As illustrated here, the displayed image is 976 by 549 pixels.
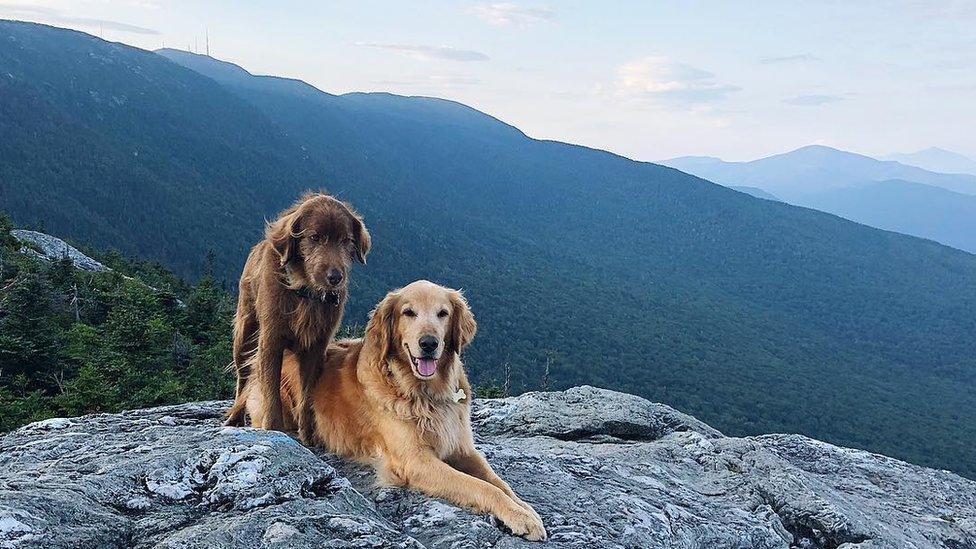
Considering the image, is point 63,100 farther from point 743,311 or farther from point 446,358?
point 446,358

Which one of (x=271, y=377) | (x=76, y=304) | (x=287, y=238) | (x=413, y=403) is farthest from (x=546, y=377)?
(x=287, y=238)

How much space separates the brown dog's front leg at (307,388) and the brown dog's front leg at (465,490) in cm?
92

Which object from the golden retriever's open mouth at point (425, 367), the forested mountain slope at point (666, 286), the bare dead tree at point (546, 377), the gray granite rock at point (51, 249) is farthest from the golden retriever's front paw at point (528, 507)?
the forested mountain slope at point (666, 286)

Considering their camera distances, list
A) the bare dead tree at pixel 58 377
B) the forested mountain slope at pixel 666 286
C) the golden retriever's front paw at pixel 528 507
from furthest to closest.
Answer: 1. the forested mountain slope at pixel 666 286
2. the bare dead tree at pixel 58 377
3. the golden retriever's front paw at pixel 528 507

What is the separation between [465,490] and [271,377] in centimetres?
181

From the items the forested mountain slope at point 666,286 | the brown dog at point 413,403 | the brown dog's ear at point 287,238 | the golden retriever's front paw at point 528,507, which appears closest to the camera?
the golden retriever's front paw at point 528,507

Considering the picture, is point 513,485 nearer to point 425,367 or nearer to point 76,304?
point 425,367

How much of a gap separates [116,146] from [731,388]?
473 feet

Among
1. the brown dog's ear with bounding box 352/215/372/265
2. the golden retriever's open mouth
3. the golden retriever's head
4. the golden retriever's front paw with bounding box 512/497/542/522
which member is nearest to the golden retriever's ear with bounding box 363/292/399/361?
the golden retriever's head

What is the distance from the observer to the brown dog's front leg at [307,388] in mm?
5035

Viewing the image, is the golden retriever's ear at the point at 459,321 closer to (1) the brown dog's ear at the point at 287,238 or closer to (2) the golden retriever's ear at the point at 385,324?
(2) the golden retriever's ear at the point at 385,324

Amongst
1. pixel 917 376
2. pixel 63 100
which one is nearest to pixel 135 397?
pixel 917 376

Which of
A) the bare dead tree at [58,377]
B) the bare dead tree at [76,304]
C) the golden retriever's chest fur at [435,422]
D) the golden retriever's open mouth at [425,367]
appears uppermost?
the golden retriever's open mouth at [425,367]

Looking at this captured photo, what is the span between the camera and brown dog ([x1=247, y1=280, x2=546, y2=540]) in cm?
438
